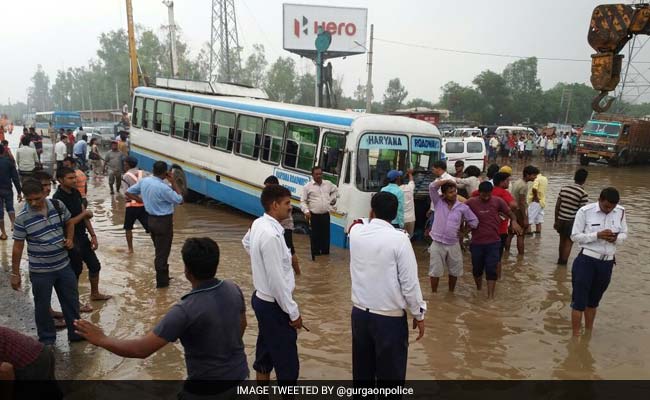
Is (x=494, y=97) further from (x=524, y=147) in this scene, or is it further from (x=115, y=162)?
(x=115, y=162)

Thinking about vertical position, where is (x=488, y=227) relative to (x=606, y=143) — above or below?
above

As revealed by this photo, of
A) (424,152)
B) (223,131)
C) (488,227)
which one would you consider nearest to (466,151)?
(424,152)

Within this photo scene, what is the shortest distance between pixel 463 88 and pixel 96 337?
209 feet

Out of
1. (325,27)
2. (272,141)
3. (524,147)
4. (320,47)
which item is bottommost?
(524,147)

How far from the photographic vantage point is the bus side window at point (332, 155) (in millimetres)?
8898

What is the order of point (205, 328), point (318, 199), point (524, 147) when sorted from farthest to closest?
point (524, 147), point (318, 199), point (205, 328)

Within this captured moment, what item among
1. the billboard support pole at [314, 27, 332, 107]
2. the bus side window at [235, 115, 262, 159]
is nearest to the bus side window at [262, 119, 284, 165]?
the bus side window at [235, 115, 262, 159]

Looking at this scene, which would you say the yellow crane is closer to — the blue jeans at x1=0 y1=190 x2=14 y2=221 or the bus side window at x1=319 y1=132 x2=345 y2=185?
the blue jeans at x1=0 y1=190 x2=14 y2=221

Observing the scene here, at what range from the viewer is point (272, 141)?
34.6 ft

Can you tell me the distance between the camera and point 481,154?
2083 cm

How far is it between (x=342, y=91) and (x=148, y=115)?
6398cm

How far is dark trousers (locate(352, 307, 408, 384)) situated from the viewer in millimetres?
3475

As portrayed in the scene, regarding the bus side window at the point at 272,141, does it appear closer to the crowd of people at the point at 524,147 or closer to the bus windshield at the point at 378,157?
the bus windshield at the point at 378,157

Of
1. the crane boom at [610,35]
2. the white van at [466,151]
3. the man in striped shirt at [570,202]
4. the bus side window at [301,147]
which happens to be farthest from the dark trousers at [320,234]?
the white van at [466,151]
